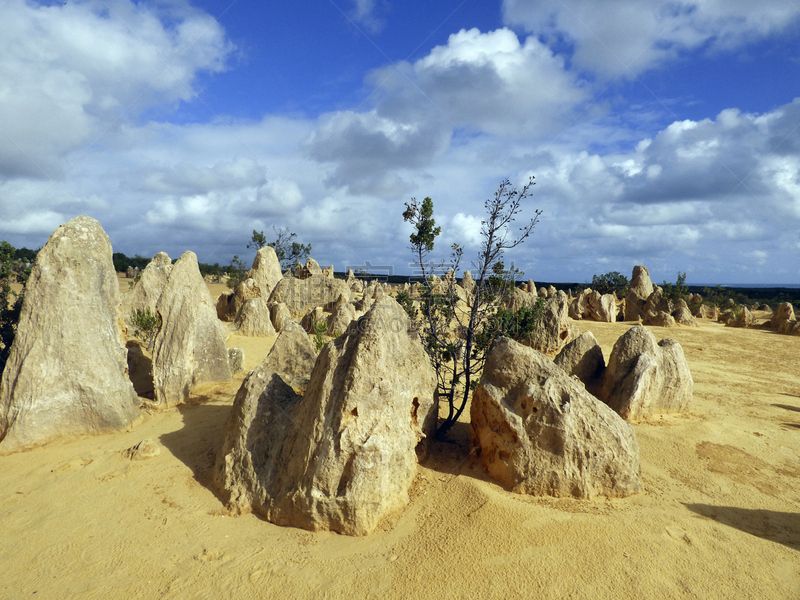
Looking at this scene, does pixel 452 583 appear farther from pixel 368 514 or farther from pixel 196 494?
pixel 196 494

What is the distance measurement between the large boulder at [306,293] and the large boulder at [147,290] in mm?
5444

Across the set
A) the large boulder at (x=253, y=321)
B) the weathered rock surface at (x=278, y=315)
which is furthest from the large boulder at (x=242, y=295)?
the large boulder at (x=253, y=321)

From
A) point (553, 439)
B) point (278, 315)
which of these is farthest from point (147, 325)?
point (553, 439)

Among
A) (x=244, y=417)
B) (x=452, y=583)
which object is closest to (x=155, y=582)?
(x=244, y=417)

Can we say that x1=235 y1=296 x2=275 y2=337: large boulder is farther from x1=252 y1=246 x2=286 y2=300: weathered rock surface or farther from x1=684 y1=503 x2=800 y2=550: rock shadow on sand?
x1=684 y1=503 x2=800 y2=550: rock shadow on sand

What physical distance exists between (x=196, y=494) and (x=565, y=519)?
4114 millimetres

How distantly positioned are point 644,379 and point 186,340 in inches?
320

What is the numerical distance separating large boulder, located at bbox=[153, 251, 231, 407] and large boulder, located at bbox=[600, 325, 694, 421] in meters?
7.37

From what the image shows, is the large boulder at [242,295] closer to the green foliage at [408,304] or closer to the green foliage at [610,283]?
the green foliage at [408,304]

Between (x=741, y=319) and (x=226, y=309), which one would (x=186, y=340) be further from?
(x=741, y=319)

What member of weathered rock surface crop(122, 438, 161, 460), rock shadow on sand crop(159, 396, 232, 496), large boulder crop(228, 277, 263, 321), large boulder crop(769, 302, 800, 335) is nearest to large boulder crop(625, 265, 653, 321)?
large boulder crop(769, 302, 800, 335)

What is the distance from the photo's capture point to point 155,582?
381 cm

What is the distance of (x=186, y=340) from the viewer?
26.3 feet

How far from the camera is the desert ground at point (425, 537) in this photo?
12.0 feet
